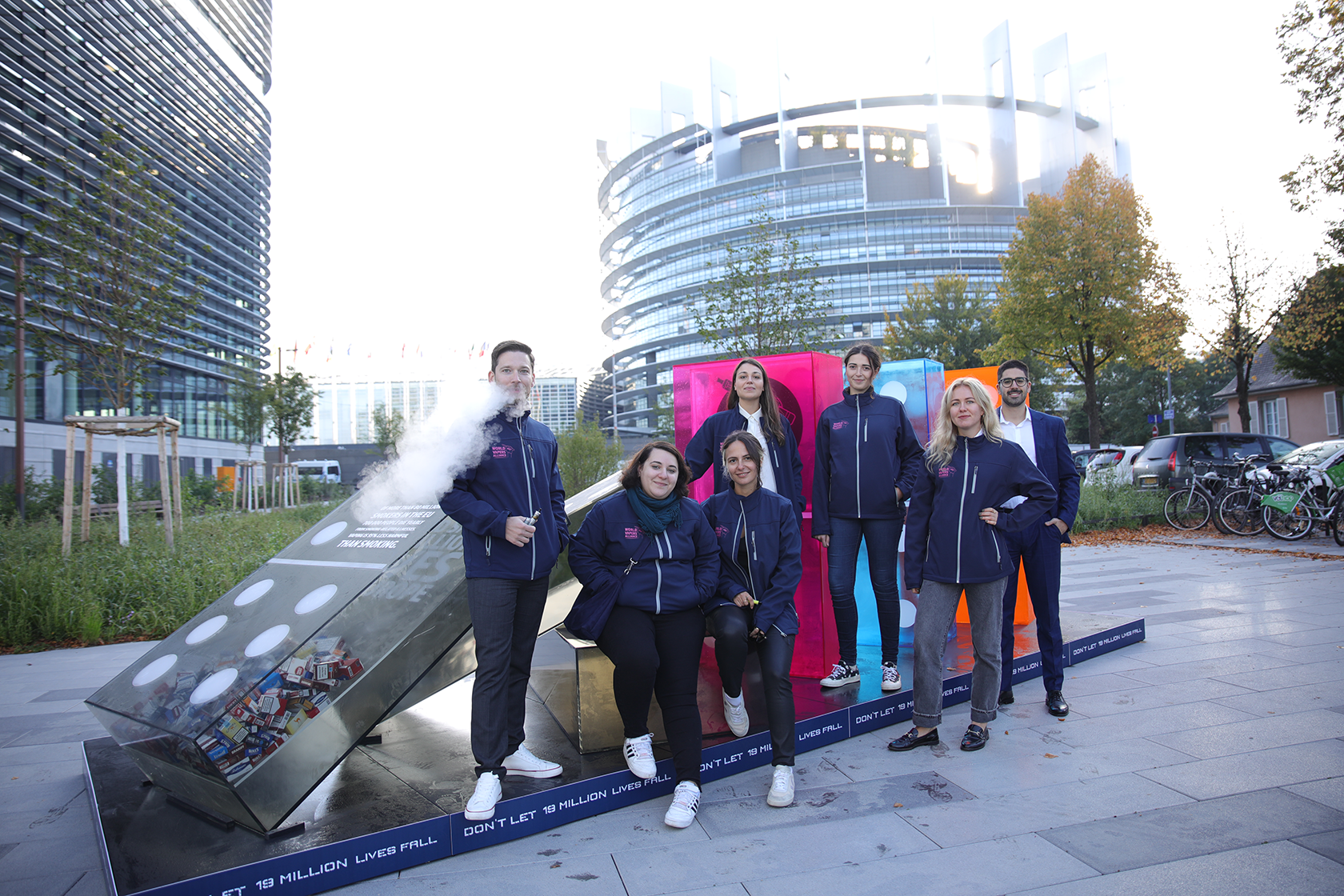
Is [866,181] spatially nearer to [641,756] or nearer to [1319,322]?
[1319,322]

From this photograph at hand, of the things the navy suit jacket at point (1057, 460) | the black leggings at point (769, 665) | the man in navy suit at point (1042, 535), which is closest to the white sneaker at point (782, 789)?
the black leggings at point (769, 665)

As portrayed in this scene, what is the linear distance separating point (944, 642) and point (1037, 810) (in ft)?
2.75

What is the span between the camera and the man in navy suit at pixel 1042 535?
3.92m

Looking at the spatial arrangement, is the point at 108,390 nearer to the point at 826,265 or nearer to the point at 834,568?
the point at 834,568

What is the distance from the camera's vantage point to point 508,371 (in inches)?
121

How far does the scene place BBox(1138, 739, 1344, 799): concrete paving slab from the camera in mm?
2912

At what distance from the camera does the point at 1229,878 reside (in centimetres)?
223

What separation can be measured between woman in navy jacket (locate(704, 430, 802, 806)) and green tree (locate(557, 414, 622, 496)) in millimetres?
11803

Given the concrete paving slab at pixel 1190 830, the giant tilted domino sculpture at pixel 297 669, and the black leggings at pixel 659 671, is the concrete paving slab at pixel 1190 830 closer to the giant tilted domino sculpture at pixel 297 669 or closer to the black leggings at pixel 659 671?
the black leggings at pixel 659 671

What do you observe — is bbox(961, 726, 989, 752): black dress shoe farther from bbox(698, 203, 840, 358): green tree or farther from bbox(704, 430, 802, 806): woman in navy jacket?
bbox(698, 203, 840, 358): green tree

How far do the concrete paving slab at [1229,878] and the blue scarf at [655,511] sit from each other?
180 centimetres

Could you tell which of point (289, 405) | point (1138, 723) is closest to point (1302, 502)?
point (1138, 723)

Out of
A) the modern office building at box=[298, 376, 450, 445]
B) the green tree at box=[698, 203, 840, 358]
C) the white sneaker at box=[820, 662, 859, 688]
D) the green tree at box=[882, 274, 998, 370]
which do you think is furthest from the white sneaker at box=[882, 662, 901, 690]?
the modern office building at box=[298, 376, 450, 445]

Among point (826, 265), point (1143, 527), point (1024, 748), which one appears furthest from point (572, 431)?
point (826, 265)
